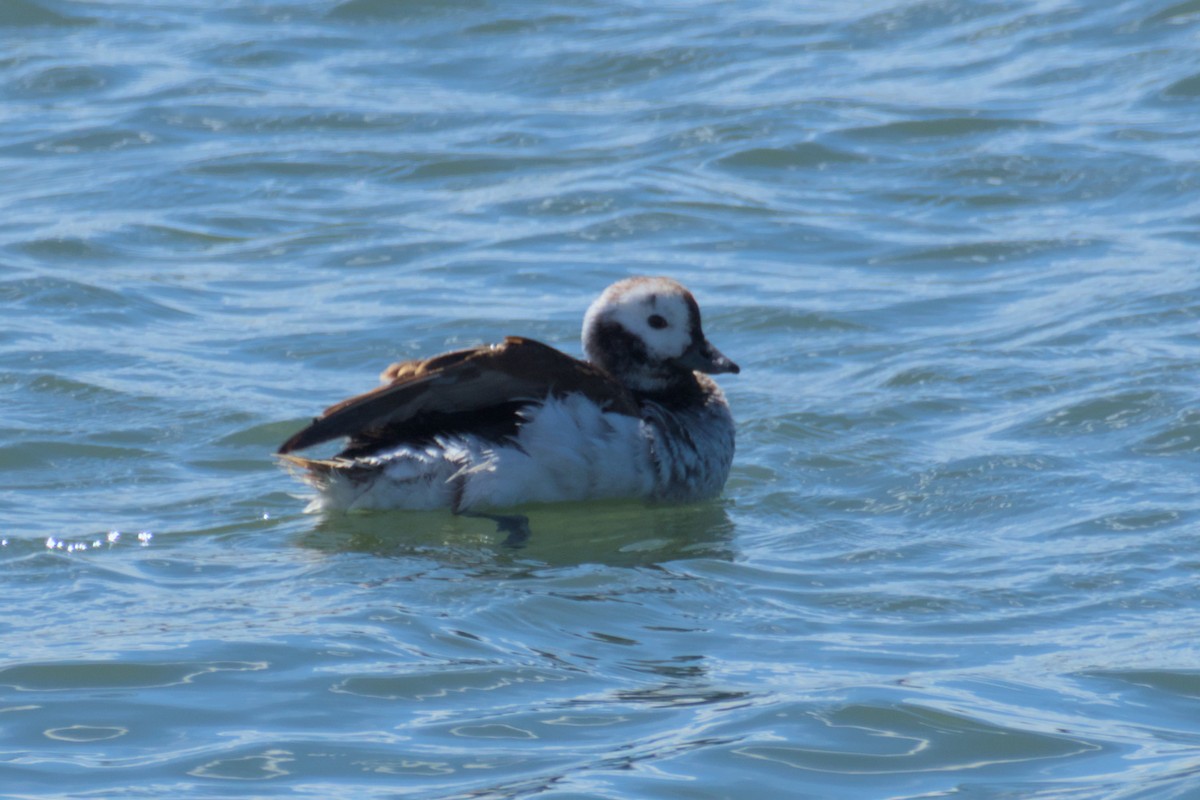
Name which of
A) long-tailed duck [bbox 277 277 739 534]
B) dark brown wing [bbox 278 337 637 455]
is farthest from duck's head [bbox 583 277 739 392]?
dark brown wing [bbox 278 337 637 455]

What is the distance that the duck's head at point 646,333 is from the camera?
340 inches

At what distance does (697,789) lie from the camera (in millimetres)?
5238

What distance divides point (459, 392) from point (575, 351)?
102 inches

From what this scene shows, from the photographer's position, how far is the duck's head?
8.63 metres

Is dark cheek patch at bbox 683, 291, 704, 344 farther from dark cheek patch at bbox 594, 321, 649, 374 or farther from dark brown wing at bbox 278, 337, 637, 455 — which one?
dark brown wing at bbox 278, 337, 637, 455

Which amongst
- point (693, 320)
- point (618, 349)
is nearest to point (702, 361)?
point (693, 320)

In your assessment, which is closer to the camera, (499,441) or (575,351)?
(499,441)

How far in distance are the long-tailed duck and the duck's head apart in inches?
14.7

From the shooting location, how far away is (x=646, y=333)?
28.4 feet

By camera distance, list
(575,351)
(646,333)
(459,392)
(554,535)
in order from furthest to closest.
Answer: (575,351)
(646,333)
(554,535)
(459,392)

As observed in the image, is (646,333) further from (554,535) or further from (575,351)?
(575,351)

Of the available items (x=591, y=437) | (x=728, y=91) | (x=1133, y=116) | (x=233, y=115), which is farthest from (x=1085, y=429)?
(x=233, y=115)

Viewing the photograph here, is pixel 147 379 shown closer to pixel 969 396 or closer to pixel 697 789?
pixel 969 396

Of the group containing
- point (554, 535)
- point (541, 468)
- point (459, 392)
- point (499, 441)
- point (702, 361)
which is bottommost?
point (554, 535)
